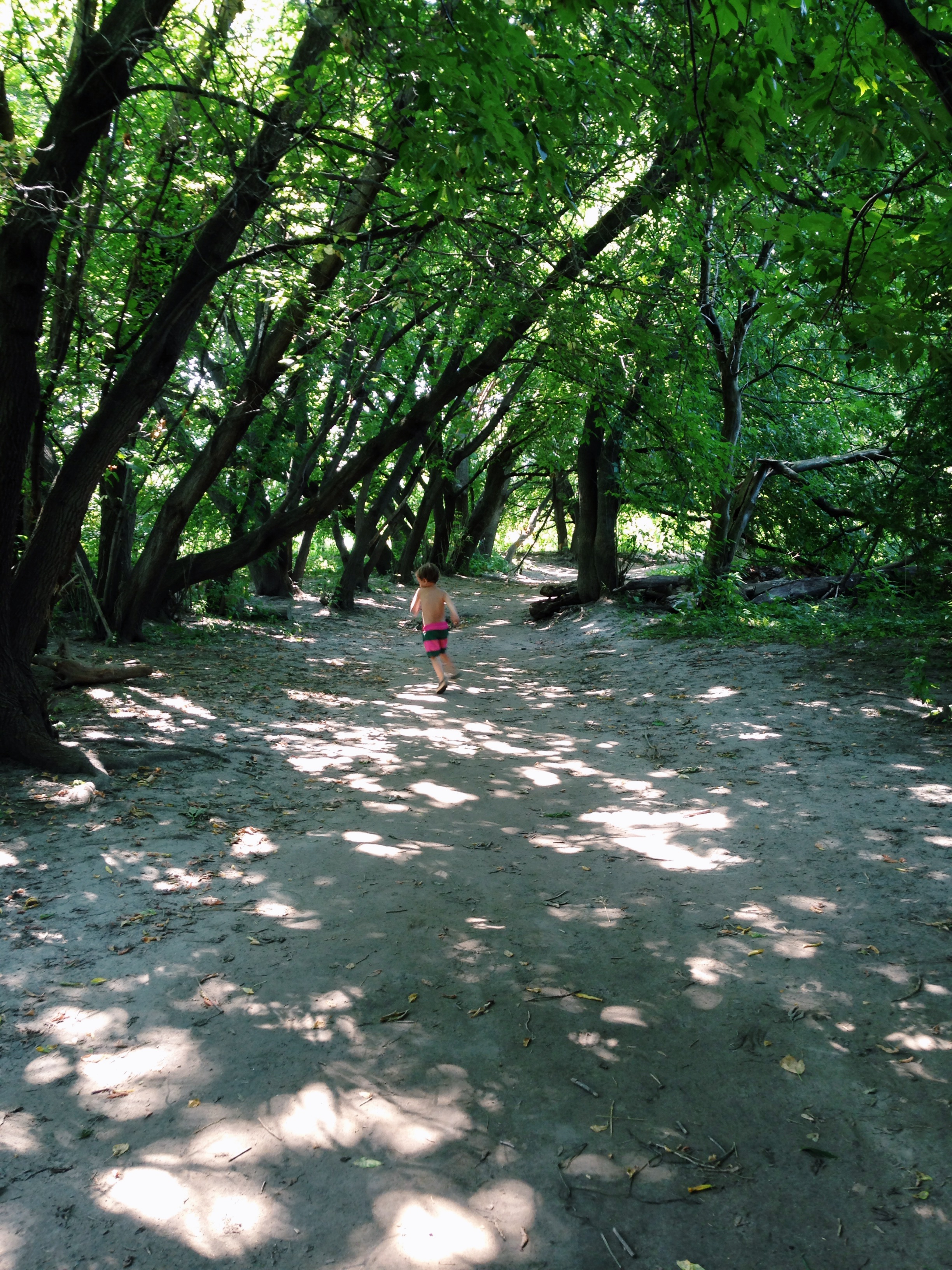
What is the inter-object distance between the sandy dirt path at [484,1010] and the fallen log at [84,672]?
1799mm

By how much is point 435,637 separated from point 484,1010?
8187 mm

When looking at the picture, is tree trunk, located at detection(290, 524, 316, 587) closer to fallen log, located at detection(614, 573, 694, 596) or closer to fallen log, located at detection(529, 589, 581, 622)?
fallen log, located at detection(529, 589, 581, 622)

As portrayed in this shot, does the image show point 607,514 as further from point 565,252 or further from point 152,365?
point 152,365

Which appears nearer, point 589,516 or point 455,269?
point 455,269

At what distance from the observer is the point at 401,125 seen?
5988 mm

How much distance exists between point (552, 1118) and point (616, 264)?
1034cm

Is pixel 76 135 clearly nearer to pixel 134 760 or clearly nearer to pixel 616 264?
pixel 134 760

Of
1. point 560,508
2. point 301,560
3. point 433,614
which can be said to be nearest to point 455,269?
point 433,614

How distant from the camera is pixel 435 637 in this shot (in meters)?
11.9

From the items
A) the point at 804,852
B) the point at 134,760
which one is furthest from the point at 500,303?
the point at 804,852

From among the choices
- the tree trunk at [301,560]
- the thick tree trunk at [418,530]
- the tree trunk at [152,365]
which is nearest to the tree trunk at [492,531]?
the thick tree trunk at [418,530]

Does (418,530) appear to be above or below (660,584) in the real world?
above

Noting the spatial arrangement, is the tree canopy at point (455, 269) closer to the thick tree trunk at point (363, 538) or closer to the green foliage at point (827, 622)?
the thick tree trunk at point (363, 538)

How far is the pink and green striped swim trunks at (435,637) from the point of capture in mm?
11805
